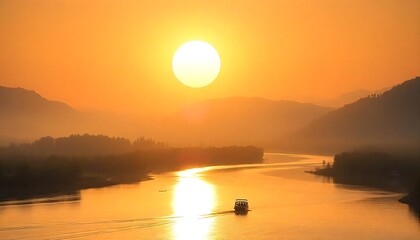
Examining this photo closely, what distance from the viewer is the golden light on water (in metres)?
40.1

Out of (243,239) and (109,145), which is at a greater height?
(109,145)

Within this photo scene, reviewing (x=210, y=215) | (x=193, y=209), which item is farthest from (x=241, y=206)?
(x=193, y=209)

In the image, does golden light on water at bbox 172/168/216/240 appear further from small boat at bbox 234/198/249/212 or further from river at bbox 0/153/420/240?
Answer: small boat at bbox 234/198/249/212

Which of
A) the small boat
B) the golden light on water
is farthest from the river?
the small boat

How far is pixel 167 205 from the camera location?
52.4m

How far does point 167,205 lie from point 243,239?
53.7ft

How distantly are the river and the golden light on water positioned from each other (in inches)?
2.4

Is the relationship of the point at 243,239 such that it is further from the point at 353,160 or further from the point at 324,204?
the point at 353,160

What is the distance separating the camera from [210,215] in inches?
1857

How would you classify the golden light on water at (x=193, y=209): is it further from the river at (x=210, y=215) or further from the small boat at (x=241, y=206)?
the small boat at (x=241, y=206)

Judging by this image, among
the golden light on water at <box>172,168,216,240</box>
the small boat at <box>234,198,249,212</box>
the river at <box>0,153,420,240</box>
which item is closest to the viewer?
the river at <box>0,153,420,240</box>

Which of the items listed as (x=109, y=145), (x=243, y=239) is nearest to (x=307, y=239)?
(x=243, y=239)

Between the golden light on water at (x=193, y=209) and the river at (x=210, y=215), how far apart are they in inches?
2.4

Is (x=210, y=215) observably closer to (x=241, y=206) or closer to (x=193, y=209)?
(x=241, y=206)
